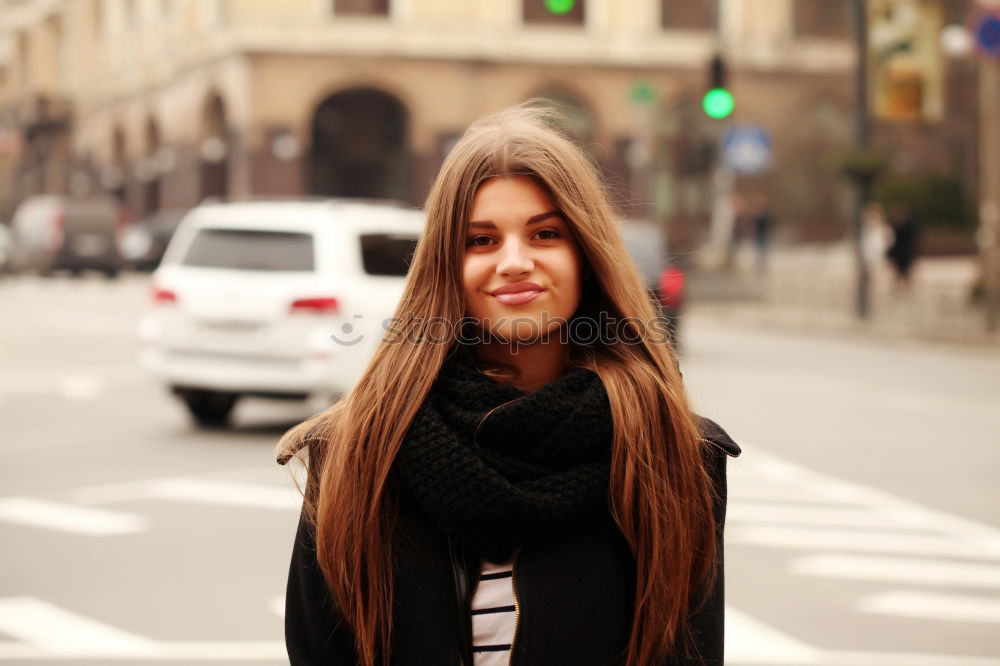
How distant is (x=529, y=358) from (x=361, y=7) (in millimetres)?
46199

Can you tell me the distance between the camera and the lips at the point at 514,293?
263cm

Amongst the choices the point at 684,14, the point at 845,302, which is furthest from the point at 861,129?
the point at 684,14

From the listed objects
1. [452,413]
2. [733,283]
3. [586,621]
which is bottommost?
[733,283]

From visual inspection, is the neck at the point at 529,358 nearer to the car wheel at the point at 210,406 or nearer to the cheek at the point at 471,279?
the cheek at the point at 471,279

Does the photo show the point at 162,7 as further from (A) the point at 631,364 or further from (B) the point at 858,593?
(A) the point at 631,364

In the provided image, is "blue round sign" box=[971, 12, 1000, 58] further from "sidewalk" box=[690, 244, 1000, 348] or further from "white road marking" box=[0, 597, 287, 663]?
"white road marking" box=[0, 597, 287, 663]

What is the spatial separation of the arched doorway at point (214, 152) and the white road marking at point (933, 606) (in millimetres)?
43787

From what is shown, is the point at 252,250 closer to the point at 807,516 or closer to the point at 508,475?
the point at 807,516

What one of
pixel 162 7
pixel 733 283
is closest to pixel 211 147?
pixel 162 7

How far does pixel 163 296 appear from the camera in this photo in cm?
1255

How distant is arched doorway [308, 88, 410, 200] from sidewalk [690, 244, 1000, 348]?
1408 centimetres

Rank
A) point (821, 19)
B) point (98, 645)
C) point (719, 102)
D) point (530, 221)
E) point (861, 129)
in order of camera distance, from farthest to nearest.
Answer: point (821, 19), point (861, 129), point (719, 102), point (98, 645), point (530, 221)

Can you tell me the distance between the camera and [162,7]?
179 feet

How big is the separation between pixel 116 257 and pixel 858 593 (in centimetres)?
3571
